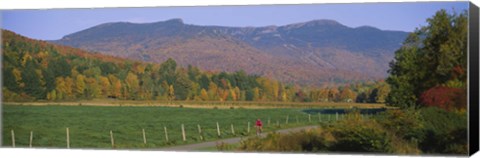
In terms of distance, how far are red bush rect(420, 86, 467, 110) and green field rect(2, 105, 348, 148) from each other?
232cm

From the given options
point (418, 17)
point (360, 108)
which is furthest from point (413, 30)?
point (360, 108)

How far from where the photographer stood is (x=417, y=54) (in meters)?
23.2

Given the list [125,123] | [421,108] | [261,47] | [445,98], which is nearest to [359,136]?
[421,108]

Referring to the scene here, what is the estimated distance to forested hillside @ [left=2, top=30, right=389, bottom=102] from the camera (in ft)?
A: 80.8

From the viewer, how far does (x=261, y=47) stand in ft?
82.5

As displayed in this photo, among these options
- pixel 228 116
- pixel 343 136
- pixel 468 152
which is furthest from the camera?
pixel 228 116

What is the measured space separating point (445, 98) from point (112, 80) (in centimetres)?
769

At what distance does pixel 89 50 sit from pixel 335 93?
230 inches

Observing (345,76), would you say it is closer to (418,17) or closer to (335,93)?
(335,93)

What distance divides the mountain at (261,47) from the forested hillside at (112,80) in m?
0.20

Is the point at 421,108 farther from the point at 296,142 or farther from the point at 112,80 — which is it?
the point at 112,80

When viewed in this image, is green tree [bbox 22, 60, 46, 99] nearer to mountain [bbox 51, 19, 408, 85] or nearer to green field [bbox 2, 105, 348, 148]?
green field [bbox 2, 105, 348, 148]

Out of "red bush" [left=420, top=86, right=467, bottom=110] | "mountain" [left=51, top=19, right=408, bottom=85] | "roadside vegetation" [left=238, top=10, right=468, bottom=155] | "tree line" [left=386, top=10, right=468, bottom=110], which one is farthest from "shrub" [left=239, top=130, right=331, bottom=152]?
"red bush" [left=420, top=86, right=467, bottom=110]

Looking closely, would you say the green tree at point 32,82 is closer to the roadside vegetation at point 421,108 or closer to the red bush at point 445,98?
the roadside vegetation at point 421,108
